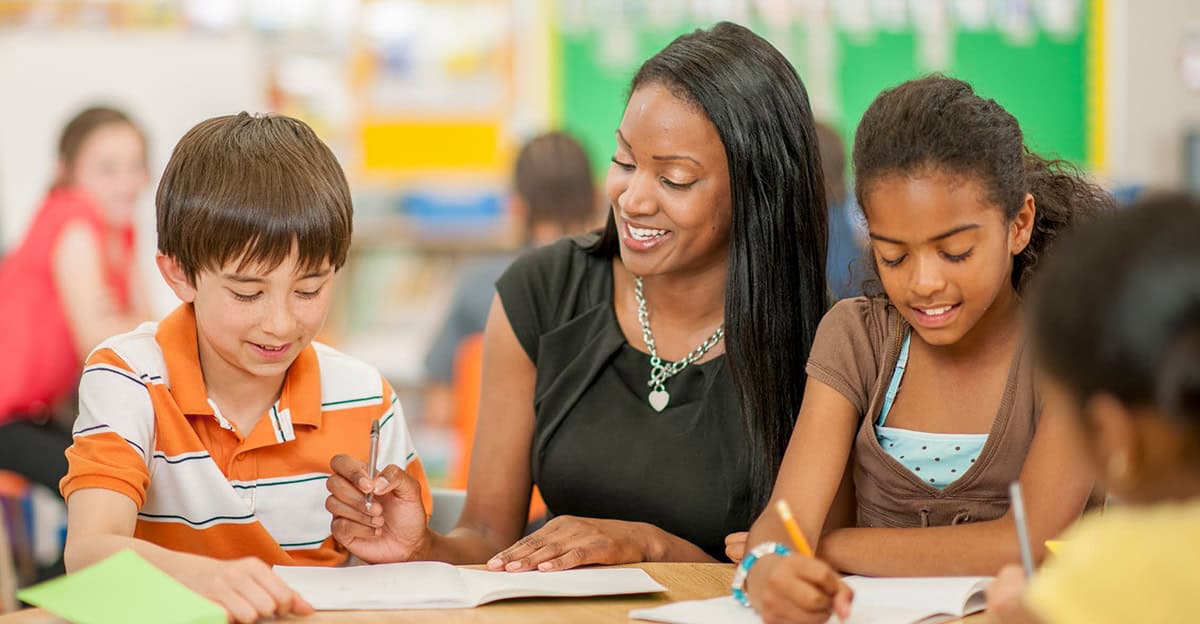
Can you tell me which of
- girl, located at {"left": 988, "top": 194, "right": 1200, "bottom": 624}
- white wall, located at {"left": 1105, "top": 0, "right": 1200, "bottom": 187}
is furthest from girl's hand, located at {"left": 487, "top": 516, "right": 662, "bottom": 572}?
white wall, located at {"left": 1105, "top": 0, "right": 1200, "bottom": 187}

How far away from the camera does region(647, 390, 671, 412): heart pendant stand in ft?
5.72

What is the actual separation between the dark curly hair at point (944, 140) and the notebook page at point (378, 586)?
60cm

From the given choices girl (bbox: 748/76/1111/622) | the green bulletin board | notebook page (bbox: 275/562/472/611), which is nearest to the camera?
notebook page (bbox: 275/562/472/611)

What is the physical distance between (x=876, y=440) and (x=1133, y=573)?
67cm

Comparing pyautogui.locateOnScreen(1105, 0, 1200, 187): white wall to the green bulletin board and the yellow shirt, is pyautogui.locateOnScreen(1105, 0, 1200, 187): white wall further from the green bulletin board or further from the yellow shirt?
the yellow shirt

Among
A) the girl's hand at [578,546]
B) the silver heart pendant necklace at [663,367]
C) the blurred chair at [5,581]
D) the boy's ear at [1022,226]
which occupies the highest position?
the boy's ear at [1022,226]

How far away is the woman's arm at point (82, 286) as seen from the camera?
340cm

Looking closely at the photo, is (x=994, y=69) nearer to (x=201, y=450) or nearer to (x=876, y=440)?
(x=876, y=440)

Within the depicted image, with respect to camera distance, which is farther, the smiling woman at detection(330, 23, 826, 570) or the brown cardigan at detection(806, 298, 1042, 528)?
the smiling woman at detection(330, 23, 826, 570)

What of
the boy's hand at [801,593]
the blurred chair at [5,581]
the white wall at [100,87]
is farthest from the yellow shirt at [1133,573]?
the white wall at [100,87]

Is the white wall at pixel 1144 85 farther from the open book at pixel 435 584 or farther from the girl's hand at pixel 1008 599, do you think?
the girl's hand at pixel 1008 599

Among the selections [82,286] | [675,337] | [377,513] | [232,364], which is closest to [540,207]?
[82,286]

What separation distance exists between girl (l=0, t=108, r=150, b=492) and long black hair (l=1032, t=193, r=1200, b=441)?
284 cm

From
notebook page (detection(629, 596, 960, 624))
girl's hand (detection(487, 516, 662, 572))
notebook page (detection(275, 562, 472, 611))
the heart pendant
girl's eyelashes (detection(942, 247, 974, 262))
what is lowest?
girl's hand (detection(487, 516, 662, 572))
